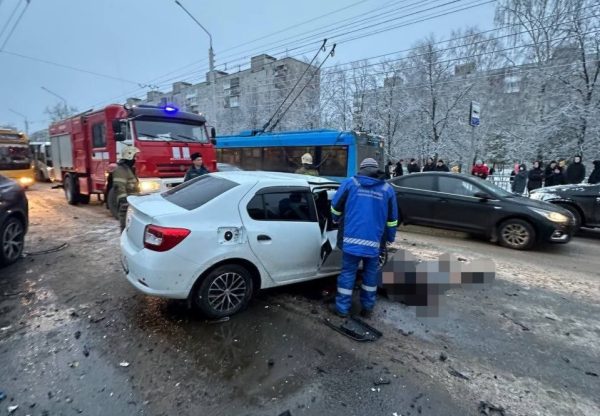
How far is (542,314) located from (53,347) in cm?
503

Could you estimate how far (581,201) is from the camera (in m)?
7.94

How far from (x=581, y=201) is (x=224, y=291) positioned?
8.53 meters

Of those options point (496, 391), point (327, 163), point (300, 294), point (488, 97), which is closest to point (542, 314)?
point (496, 391)

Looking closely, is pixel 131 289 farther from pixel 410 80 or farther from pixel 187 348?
pixel 410 80

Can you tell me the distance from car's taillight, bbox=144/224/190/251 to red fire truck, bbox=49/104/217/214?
15.3ft

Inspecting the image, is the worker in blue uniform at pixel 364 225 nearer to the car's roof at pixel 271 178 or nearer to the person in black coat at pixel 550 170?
the car's roof at pixel 271 178

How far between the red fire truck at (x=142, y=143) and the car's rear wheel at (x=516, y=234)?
682 cm

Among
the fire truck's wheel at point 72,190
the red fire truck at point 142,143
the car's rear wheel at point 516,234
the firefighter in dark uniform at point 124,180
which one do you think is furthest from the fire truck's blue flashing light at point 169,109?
the car's rear wheel at point 516,234

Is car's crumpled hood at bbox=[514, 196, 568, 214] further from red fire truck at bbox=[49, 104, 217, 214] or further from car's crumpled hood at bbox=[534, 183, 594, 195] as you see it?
red fire truck at bbox=[49, 104, 217, 214]

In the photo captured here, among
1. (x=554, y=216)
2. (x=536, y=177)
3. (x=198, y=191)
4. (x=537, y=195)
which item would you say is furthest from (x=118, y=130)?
(x=536, y=177)

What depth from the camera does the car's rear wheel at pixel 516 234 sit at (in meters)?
6.57

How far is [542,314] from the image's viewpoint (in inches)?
155

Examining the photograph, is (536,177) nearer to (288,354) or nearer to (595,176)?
(595,176)

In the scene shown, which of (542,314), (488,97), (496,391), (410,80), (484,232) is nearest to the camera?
(496,391)
